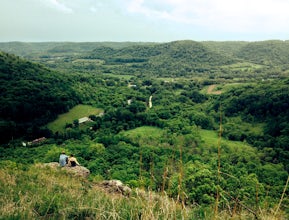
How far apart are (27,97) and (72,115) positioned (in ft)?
32.0

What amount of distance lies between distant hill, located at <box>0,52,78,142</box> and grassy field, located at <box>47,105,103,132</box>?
46.5 inches

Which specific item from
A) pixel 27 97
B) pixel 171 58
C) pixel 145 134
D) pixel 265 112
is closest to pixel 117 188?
pixel 145 134

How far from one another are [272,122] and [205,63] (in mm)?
84918

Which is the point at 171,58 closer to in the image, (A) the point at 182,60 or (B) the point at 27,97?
(A) the point at 182,60

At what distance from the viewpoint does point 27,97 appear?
48062 millimetres

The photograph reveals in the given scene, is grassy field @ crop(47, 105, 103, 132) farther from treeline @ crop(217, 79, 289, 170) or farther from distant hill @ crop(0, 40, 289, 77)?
distant hill @ crop(0, 40, 289, 77)

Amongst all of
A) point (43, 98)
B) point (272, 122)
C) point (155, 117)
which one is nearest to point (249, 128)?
point (272, 122)

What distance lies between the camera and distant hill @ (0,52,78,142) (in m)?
43.2

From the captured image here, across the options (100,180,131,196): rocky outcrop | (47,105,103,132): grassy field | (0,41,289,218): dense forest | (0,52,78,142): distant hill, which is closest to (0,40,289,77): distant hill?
(0,41,289,218): dense forest

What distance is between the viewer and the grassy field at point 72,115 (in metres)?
47.4

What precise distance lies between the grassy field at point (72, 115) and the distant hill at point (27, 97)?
→ 118 centimetres

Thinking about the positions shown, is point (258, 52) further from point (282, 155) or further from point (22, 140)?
point (22, 140)

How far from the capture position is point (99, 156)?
35.2 metres

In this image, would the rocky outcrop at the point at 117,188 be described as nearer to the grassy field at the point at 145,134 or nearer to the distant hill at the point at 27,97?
the grassy field at the point at 145,134
